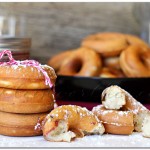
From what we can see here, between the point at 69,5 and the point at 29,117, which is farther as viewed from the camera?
the point at 69,5

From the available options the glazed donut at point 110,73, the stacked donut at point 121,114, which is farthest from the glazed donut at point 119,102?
the glazed donut at point 110,73

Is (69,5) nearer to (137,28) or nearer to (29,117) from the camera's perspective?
(137,28)

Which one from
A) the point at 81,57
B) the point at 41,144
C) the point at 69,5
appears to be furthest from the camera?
the point at 69,5

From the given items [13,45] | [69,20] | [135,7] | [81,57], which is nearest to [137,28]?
[135,7]

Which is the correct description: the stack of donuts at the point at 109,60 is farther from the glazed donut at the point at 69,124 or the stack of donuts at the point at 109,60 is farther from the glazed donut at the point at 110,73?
the glazed donut at the point at 69,124

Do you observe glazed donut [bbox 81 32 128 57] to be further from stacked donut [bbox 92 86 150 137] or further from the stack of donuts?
stacked donut [bbox 92 86 150 137]

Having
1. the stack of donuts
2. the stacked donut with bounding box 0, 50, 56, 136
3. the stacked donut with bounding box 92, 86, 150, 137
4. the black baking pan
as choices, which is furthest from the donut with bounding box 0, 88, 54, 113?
the stack of donuts

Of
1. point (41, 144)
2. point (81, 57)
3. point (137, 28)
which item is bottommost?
point (41, 144)
